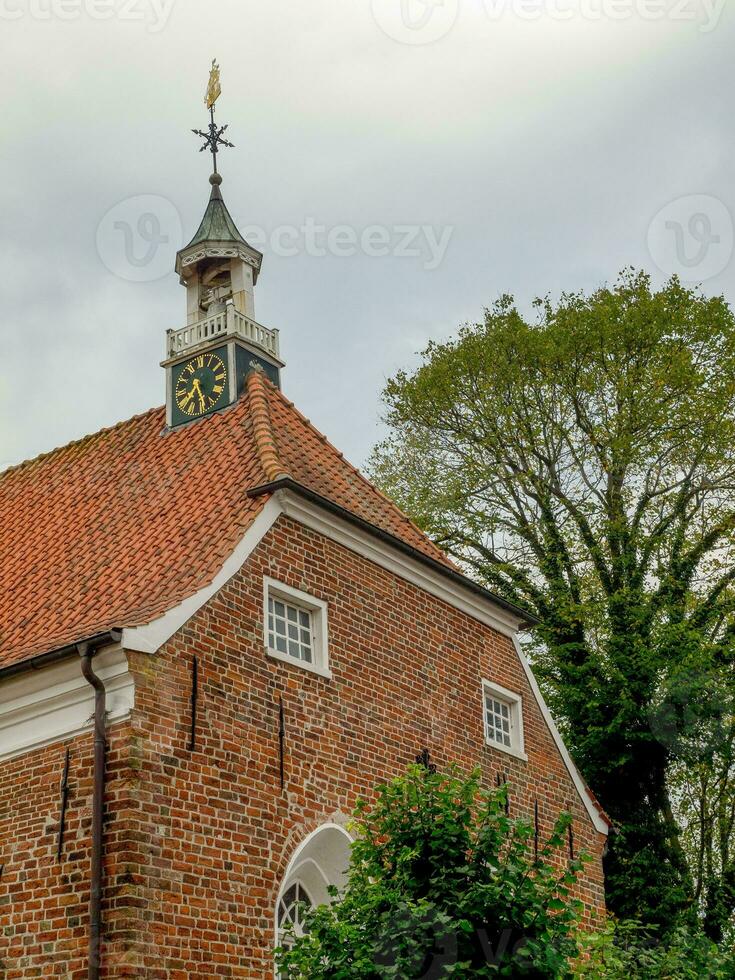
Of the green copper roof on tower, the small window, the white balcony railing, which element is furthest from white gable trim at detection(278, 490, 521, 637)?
the green copper roof on tower

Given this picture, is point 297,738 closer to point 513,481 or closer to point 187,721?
point 187,721

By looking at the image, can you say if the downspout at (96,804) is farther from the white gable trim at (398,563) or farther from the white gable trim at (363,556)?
the white gable trim at (398,563)

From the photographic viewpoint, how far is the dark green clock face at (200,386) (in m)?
17.7

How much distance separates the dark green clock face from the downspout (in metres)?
6.32

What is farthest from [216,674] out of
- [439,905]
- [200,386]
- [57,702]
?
[200,386]

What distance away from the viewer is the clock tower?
58.5ft

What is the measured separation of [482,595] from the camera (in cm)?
1777

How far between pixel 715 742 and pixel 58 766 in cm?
1335

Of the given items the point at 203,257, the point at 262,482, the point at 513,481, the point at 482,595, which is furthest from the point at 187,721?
the point at 513,481

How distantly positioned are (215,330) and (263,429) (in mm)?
2948

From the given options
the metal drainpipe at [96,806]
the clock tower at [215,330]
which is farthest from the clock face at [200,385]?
the metal drainpipe at [96,806]

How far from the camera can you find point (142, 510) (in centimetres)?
1616

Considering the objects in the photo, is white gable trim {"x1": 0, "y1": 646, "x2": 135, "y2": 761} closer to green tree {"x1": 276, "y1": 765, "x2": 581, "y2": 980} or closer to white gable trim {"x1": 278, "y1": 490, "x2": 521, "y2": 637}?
green tree {"x1": 276, "y1": 765, "x2": 581, "y2": 980}

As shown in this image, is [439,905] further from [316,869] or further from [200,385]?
[200,385]
